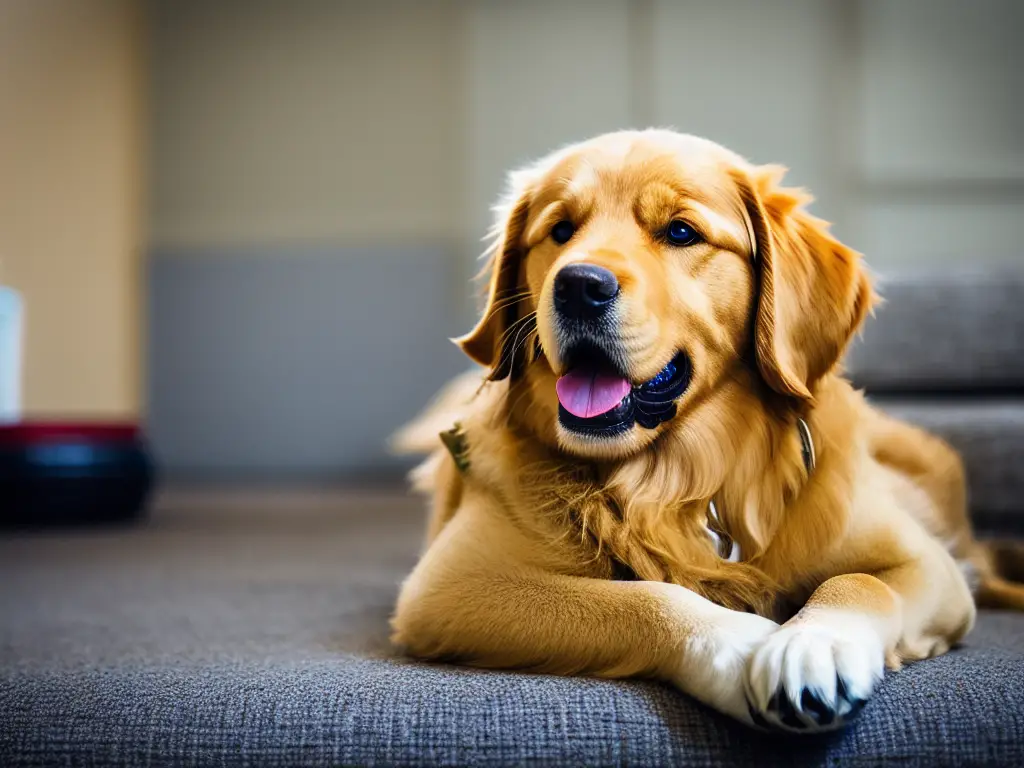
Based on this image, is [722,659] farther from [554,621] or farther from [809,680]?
[554,621]

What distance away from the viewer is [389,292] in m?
5.07

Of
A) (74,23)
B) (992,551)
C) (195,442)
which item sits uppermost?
(74,23)

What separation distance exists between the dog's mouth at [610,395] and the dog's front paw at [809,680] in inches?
14.2

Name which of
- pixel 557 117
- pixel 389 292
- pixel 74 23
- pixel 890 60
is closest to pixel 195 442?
pixel 389 292

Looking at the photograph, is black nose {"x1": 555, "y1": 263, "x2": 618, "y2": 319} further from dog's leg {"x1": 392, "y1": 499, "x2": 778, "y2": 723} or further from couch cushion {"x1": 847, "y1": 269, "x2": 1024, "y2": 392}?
couch cushion {"x1": 847, "y1": 269, "x2": 1024, "y2": 392}

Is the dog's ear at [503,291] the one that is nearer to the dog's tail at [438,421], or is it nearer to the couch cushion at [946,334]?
the dog's tail at [438,421]

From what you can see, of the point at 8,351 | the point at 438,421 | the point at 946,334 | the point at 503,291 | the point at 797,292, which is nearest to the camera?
the point at 797,292

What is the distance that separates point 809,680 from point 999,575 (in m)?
1.27

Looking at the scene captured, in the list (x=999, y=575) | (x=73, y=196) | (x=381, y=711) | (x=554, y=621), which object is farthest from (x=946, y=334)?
(x=73, y=196)

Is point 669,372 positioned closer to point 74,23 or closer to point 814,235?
point 814,235

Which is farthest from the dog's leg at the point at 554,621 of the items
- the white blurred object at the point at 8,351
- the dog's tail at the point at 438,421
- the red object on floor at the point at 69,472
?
the white blurred object at the point at 8,351

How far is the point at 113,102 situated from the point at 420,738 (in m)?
4.84

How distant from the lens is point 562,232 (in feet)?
4.55

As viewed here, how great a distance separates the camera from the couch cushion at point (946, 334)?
2.50 meters
